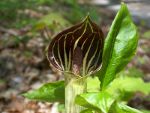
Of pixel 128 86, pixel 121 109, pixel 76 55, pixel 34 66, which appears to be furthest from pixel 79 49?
pixel 34 66

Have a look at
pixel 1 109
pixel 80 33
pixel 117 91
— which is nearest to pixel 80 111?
pixel 80 33

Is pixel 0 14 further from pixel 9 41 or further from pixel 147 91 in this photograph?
pixel 147 91

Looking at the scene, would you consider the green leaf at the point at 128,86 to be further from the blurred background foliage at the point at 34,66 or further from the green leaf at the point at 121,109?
the green leaf at the point at 121,109

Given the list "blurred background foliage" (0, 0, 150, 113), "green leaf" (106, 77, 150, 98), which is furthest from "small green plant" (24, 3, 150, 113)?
"green leaf" (106, 77, 150, 98)

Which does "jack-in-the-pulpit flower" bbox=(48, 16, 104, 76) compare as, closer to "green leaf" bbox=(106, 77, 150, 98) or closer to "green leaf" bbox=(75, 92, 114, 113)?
"green leaf" bbox=(75, 92, 114, 113)

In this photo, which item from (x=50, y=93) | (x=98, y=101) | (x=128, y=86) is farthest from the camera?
(x=128, y=86)

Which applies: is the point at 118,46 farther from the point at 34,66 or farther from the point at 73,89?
the point at 34,66

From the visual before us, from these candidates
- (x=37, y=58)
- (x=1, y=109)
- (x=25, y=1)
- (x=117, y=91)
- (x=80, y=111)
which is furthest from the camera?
(x=25, y=1)
